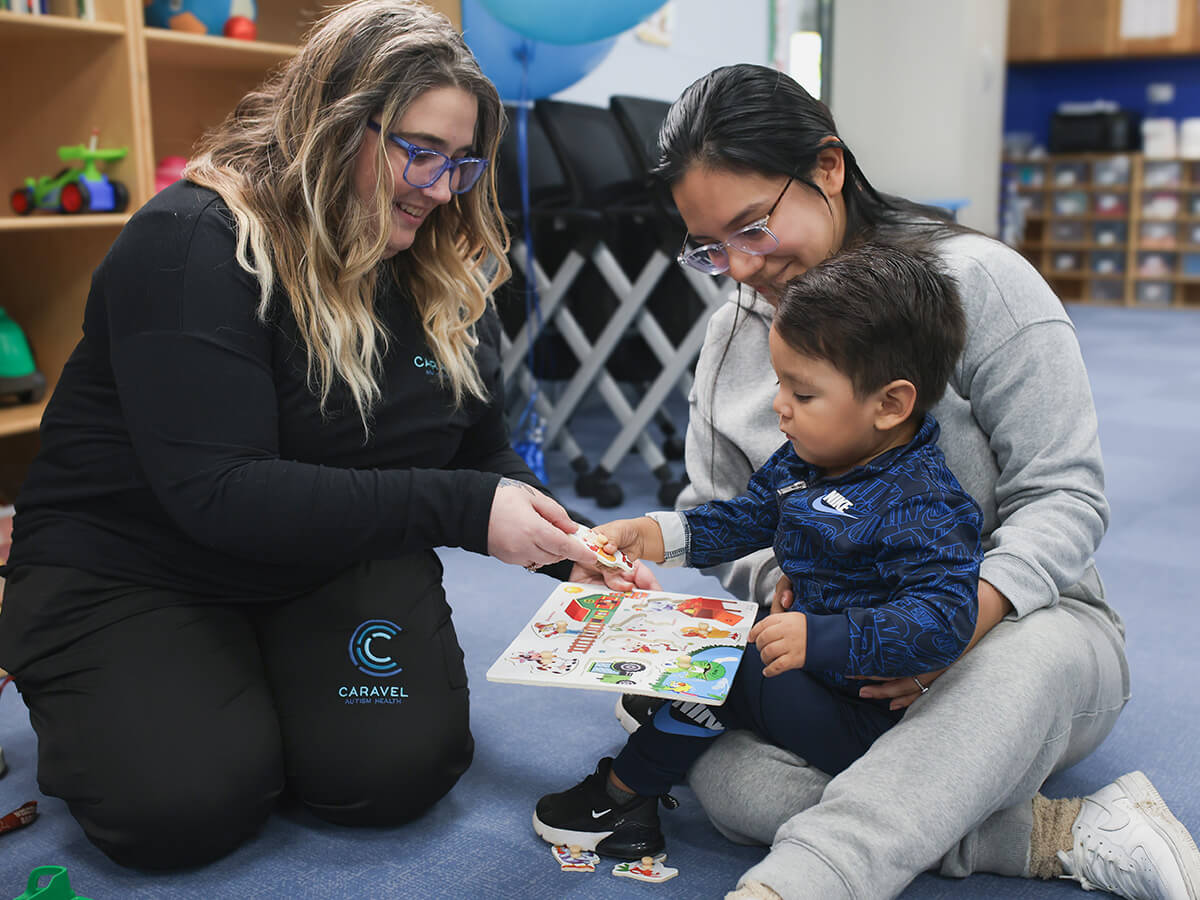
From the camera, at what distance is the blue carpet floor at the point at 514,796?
124 cm

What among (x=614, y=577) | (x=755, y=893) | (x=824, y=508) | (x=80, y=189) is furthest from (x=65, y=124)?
(x=755, y=893)

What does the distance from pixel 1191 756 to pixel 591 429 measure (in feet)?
8.33

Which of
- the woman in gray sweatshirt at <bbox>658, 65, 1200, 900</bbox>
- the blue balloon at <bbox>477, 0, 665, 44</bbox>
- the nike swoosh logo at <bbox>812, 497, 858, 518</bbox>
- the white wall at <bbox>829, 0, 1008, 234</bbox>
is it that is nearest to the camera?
the woman in gray sweatshirt at <bbox>658, 65, 1200, 900</bbox>

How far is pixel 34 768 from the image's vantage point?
153cm

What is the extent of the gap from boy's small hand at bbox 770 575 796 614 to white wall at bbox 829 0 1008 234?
5122 mm

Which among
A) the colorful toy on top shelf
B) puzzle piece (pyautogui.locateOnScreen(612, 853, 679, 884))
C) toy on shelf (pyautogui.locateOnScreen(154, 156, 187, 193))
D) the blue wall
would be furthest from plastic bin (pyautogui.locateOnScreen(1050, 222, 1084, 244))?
puzzle piece (pyautogui.locateOnScreen(612, 853, 679, 884))

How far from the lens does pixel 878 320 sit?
3.74 ft

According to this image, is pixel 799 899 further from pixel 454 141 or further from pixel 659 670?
pixel 454 141

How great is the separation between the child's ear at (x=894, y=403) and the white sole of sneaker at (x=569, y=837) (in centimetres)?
57

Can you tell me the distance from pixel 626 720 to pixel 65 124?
1.96m

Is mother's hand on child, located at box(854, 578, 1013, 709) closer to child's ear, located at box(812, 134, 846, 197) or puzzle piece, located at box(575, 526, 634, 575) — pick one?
puzzle piece, located at box(575, 526, 634, 575)

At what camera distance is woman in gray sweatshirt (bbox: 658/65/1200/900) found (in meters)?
1.08

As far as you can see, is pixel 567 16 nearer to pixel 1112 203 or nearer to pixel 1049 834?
pixel 1049 834

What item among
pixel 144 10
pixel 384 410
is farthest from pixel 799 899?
pixel 144 10
